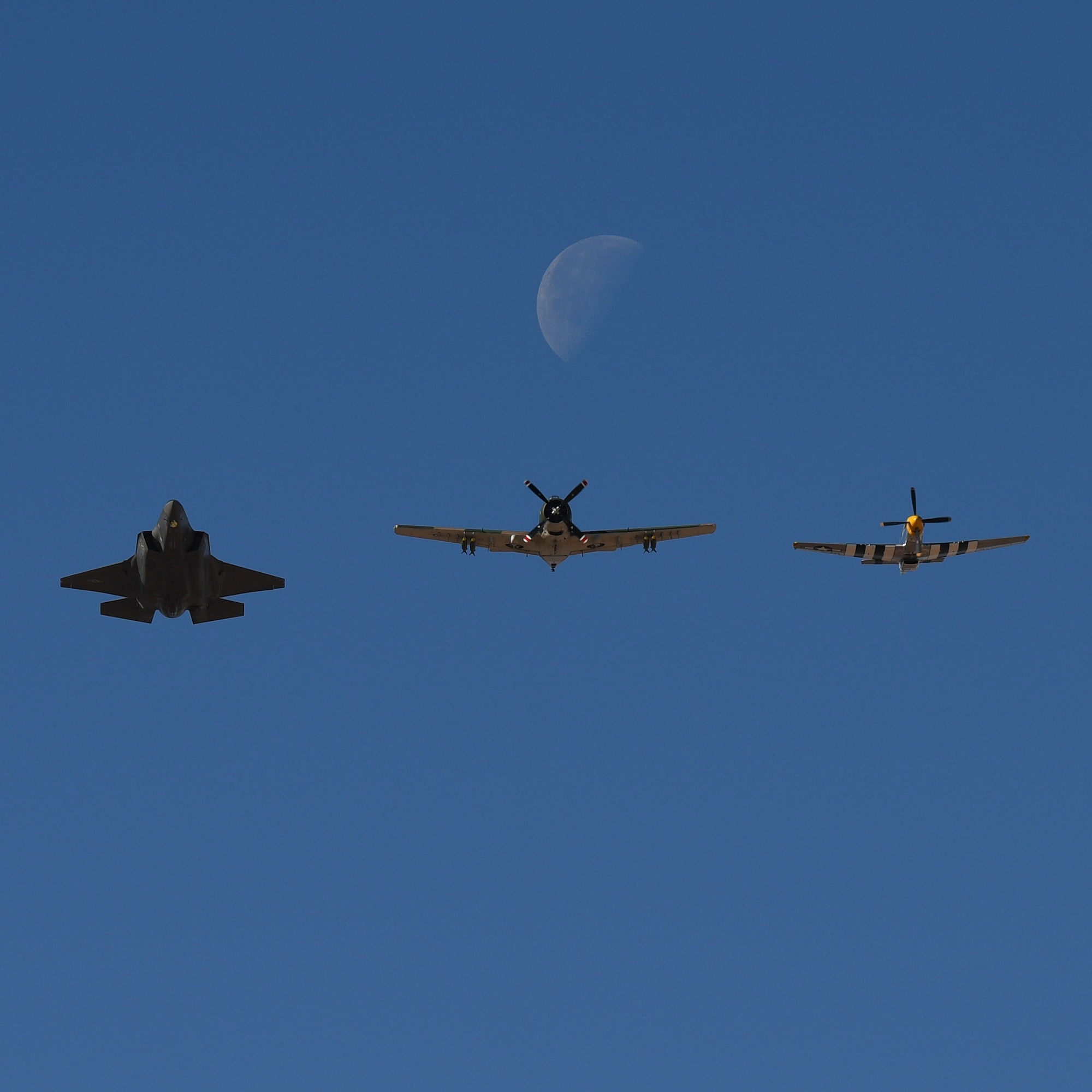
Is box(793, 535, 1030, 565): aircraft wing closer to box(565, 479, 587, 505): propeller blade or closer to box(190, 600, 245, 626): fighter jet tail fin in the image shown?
box(565, 479, 587, 505): propeller blade

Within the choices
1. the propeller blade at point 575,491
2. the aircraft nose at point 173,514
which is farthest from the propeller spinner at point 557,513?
the aircraft nose at point 173,514

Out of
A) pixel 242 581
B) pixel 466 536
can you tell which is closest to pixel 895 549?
pixel 466 536

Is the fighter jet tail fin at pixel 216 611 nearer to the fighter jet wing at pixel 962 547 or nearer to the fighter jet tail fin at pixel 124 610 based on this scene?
the fighter jet tail fin at pixel 124 610

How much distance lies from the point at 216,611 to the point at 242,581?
2335mm

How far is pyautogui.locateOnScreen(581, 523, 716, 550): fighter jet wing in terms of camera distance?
103 meters

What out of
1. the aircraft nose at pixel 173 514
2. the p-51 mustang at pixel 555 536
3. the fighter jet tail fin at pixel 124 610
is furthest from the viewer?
the p-51 mustang at pixel 555 536

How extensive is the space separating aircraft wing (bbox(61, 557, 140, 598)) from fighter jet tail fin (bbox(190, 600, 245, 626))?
395cm

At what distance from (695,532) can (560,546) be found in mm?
12714

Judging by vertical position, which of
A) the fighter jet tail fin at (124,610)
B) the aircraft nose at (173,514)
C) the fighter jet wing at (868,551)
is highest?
the fighter jet wing at (868,551)

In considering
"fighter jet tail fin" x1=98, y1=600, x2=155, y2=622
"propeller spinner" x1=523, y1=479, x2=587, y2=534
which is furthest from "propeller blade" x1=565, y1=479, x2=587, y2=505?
"fighter jet tail fin" x1=98, y1=600, x2=155, y2=622

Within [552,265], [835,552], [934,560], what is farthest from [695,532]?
[552,265]

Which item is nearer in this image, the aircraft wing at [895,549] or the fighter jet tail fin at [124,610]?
the fighter jet tail fin at [124,610]

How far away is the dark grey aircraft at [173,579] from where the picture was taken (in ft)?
255

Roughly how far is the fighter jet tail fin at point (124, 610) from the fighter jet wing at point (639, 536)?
1215 inches
